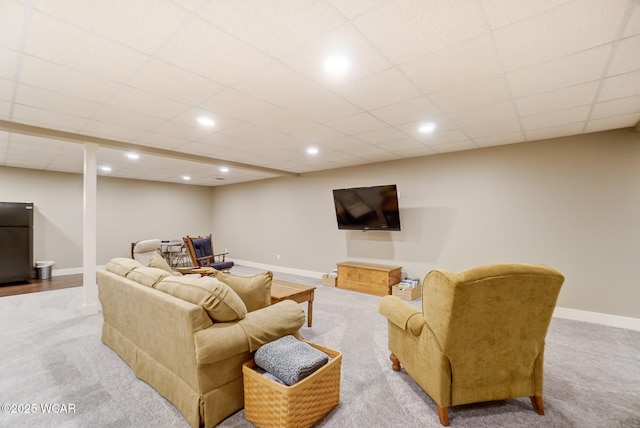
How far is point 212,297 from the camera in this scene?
1909 millimetres

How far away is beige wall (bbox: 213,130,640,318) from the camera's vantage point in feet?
12.0

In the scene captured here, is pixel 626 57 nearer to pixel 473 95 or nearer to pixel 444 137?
pixel 473 95

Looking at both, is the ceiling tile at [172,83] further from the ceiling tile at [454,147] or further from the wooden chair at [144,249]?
the wooden chair at [144,249]

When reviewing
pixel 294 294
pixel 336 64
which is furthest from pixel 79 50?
pixel 294 294

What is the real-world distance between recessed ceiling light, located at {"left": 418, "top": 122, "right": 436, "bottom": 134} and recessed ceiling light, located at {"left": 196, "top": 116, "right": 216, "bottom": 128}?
2.58 m

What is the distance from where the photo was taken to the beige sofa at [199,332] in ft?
5.91

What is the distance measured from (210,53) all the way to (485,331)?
8.54 ft

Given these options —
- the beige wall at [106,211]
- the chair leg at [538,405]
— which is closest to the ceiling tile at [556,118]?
the chair leg at [538,405]

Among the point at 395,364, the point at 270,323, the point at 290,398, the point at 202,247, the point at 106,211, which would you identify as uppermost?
the point at 106,211

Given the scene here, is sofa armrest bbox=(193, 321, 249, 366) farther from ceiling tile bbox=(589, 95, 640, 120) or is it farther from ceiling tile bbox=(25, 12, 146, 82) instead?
ceiling tile bbox=(589, 95, 640, 120)

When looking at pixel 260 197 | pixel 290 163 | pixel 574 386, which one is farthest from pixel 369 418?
pixel 260 197

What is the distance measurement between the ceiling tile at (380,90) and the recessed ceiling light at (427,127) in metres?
0.88

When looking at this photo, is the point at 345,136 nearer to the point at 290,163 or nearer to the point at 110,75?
the point at 290,163

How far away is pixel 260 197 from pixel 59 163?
4356 millimetres
